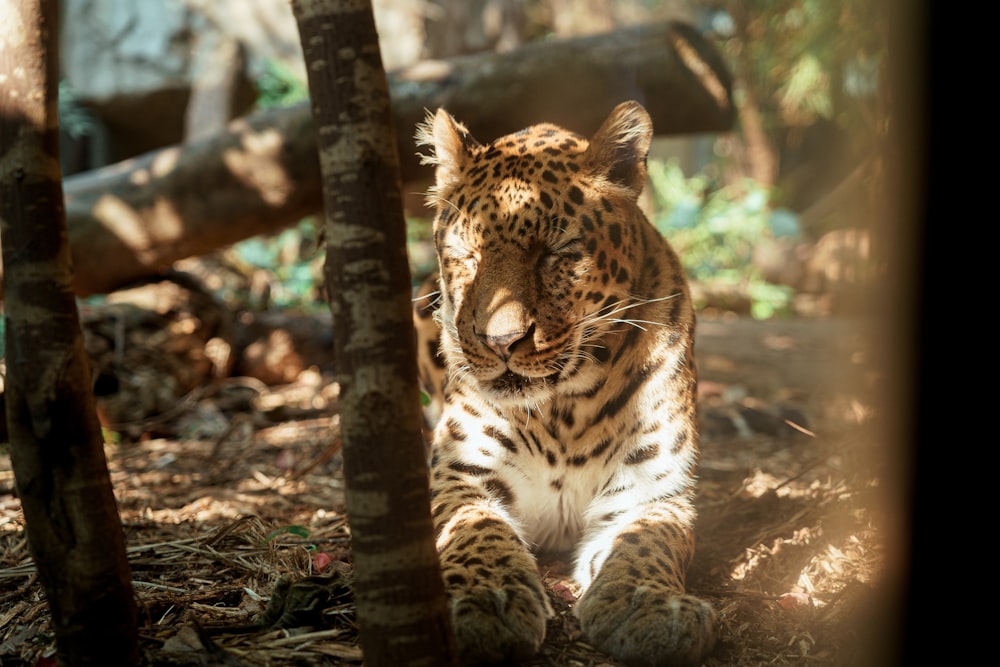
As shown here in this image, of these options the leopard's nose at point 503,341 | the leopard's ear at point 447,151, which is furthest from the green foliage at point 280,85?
the leopard's nose at point 503,341

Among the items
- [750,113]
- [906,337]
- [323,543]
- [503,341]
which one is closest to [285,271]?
[323,543]

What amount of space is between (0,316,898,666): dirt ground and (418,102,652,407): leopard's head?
3.28ft

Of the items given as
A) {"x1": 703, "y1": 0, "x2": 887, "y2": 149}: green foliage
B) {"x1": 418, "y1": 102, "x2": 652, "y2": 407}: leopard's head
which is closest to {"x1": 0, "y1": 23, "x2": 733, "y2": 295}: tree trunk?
{"x1": 418, "y1": 102, "x2": 652, "y2": 407}: leopard's head

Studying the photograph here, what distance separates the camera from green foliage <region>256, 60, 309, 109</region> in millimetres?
13656

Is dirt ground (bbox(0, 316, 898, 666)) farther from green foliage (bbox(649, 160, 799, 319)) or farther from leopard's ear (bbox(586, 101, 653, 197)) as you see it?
green foliage (bbox(649, 160, 799, 319))

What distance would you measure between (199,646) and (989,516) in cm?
228

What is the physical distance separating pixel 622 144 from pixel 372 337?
85.8 inches

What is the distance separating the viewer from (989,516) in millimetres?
2131

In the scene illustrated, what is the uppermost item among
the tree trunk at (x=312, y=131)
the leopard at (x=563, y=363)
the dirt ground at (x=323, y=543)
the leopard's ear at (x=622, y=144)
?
the tree trunk at (x=312, y=131)

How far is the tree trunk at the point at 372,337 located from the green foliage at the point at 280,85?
39.9 ft

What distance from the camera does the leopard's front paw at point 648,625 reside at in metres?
2.86

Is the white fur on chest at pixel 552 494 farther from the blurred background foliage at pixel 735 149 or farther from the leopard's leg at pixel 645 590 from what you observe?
the blurred background foliage at pixel 735 149

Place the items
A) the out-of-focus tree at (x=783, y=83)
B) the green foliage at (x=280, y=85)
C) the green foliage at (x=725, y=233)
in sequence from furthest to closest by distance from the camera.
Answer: the green foliage at (x=725, y=233) → the out-of-focus tree at (x=783, y=83) → the green foliage at (x=280, y=85)

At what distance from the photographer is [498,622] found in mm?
2773
